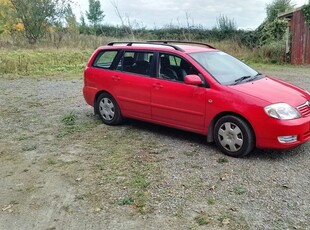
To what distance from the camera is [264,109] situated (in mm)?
5023

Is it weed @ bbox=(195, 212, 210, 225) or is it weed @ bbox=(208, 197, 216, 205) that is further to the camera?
weed @ bbox=(208, 197, 216, 205)

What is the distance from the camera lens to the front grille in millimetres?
5198

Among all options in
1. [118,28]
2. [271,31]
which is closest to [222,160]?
[271,31]

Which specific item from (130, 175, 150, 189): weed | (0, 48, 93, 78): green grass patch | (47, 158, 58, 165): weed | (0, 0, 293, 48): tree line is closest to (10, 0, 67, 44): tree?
(0, 0, 293, 48): tree line

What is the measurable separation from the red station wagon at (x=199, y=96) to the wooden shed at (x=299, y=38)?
12368mm

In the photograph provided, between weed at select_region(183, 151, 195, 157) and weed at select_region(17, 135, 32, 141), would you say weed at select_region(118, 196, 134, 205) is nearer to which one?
weed at select_region(183, 151, 195, 157)

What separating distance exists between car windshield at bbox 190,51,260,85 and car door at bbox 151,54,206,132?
285mm

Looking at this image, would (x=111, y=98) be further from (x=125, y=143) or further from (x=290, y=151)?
(x=290, y=151)

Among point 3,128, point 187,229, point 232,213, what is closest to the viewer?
point 187,229

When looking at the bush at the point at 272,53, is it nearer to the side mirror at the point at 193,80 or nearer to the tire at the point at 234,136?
the side mirror at the point at 193,80

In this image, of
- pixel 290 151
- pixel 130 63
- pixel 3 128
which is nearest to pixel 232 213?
pixel 290 151

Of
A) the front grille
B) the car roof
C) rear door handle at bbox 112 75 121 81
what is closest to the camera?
the front grille

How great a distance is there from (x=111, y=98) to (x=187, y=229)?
4.00 m

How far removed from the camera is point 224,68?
6035mm
